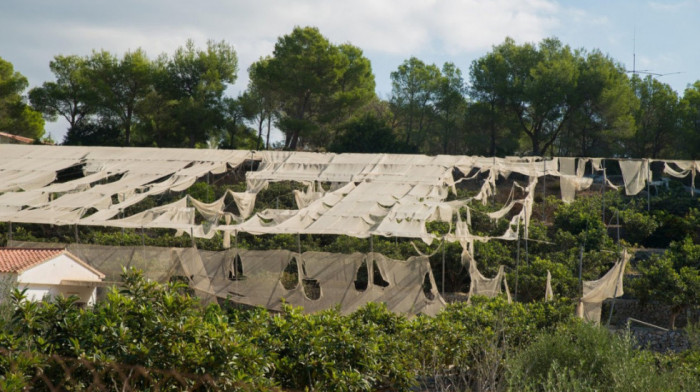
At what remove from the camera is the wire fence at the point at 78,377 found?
5840 millimetres

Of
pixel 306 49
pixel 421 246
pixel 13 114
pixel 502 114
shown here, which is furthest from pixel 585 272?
pixel 13 114

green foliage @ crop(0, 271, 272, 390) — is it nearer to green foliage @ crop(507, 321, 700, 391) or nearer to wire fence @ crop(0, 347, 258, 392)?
wire fence @ crop(0, 347, 258, 392)

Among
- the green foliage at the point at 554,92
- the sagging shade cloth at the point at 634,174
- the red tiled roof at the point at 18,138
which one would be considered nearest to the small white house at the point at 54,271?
the sagging shade cloth at the point at 634,174

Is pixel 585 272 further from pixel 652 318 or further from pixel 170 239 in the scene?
pixel 170 239

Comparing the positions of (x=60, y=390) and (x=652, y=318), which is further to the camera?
(x=652, y=318)

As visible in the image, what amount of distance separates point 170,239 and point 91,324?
14036mm

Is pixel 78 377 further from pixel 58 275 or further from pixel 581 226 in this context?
pixel 581 226

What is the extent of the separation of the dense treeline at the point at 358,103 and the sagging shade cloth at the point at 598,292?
57.0 feet

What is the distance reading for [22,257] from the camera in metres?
16.1

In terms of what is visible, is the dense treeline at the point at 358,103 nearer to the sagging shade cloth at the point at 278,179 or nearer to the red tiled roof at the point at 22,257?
the sagging shade cloth at the point at 278,179

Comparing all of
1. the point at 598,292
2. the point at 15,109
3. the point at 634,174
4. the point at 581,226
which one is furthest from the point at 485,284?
the point at 15,109

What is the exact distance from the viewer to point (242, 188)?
1050 inches

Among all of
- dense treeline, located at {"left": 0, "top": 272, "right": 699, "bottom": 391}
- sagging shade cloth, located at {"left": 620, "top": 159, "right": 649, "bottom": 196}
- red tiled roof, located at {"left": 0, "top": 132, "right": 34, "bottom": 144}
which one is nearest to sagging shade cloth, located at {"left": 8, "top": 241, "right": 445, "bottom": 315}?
dense treeline, located at {"left": 0, "top": 272, "right": 699, "bottom": 391}

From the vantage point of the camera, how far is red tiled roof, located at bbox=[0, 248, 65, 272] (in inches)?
613
